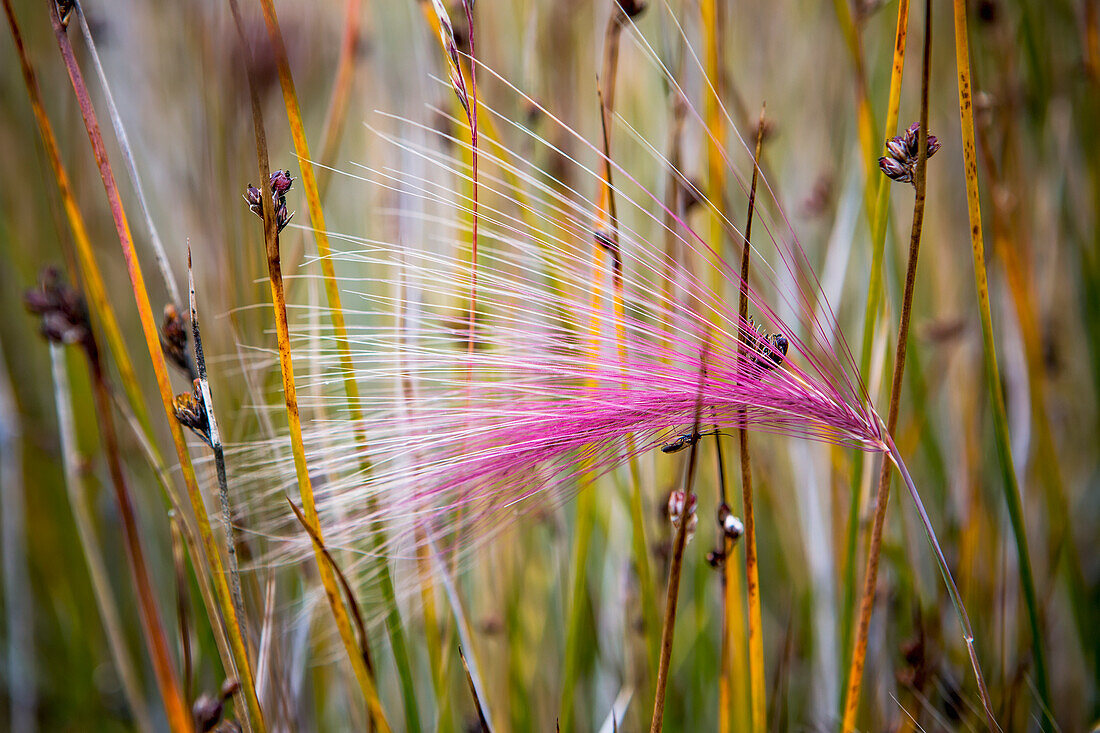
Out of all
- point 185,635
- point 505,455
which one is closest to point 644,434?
point 505,455

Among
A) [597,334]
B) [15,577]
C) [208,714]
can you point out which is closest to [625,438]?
[597,334]

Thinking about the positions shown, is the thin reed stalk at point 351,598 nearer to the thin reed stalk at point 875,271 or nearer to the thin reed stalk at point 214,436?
the thin reed stalk at point 214,436

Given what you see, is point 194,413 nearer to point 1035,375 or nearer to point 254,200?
point 254,200

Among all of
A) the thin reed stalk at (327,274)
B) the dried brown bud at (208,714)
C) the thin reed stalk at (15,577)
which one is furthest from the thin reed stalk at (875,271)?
the thin reed stalk at (15,577)

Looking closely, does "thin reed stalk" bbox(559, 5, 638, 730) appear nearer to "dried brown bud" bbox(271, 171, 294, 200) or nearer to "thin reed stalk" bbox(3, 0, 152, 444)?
"dried brown bud" bbox(271, 171, 294, 200)

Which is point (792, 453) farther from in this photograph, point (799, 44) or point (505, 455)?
point (799, 44)

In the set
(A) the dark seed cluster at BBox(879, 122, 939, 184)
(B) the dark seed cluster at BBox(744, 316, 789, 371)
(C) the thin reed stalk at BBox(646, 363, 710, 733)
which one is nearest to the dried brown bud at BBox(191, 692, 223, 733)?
(C) the thin reed stalk at BBox(646, 363, 710, 733)
